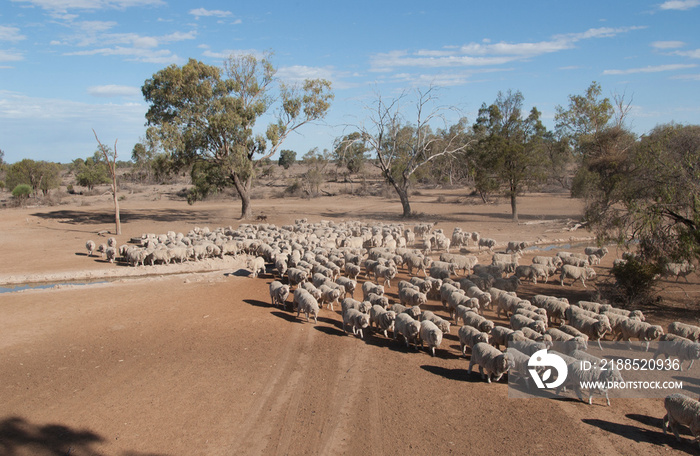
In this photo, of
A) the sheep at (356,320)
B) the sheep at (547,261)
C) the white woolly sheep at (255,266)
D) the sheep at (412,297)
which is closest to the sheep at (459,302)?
the sheep at (412,297)

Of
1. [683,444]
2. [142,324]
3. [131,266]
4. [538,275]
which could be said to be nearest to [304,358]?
[142,324]

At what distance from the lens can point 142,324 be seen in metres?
12.5

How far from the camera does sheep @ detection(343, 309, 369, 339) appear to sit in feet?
37.4

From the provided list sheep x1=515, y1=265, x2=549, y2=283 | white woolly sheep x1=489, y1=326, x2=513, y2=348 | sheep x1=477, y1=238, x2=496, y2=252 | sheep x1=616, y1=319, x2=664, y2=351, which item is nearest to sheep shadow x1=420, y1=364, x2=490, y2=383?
white woolly sheep x1=489, y1=326, x2=513, y2=348

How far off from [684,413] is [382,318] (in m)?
6.40

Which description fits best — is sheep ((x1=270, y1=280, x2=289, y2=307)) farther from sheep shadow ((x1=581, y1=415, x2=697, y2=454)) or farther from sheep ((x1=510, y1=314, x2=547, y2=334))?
sheep shadow ((x1=581, y1=415, x2=697, y2=454))

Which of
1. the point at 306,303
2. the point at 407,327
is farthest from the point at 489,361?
the point at 306,303

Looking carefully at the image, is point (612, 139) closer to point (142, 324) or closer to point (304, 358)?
point (304, 358)

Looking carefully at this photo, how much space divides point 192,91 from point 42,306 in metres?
23.0

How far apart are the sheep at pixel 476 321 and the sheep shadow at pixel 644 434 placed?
10.6 feet

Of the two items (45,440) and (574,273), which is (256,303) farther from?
(574,273)

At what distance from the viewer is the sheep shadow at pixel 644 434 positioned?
6.86 meters

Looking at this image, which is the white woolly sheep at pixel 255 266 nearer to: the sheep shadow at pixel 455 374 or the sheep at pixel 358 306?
the sheep at pixel 358 306

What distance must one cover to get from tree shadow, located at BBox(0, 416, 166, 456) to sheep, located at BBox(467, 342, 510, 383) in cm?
630
